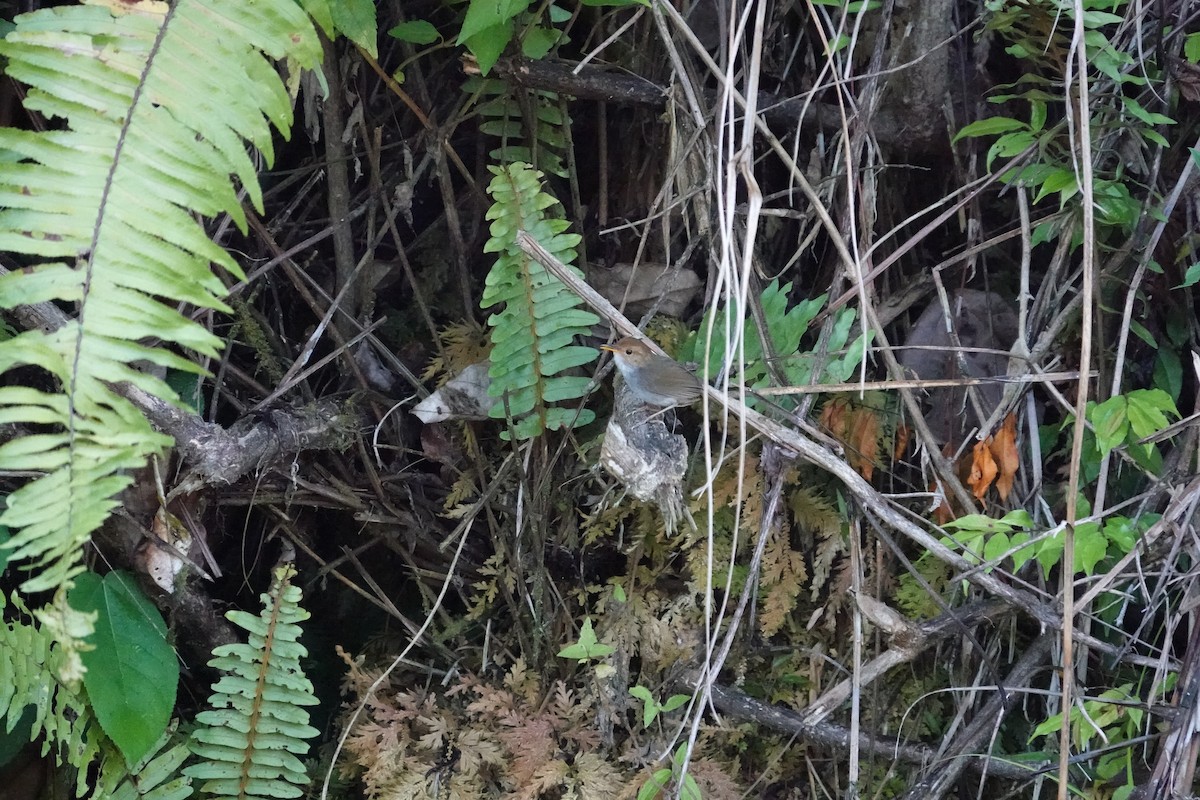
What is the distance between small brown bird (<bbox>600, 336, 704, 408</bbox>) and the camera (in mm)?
1651

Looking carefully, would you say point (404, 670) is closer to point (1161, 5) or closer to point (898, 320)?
point (898, 320)

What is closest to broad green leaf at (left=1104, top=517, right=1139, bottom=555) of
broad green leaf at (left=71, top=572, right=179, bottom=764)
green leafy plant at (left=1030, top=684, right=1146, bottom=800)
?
green leafy plant at (left=1030, top=684, right=1146, bottom=800)

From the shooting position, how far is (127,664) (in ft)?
5.10

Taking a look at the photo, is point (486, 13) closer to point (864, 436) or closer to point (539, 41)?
point (539, 41)

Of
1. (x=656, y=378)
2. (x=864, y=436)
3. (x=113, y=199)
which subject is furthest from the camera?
(x=864, y=436)

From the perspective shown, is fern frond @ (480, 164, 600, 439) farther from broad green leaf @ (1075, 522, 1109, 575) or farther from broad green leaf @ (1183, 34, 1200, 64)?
broad green leaf @ (1183, 34, 1200, 64)

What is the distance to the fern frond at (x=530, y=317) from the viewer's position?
65.2 inches

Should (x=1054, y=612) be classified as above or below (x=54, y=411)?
below

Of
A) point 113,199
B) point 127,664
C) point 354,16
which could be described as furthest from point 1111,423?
point 127,664

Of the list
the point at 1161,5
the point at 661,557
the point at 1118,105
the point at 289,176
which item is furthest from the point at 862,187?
the point at 289,176

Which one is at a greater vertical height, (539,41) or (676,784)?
(539,41)

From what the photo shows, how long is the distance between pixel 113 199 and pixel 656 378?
0.92 m

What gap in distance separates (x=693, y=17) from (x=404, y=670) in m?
1.51

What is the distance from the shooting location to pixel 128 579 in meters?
1.63
